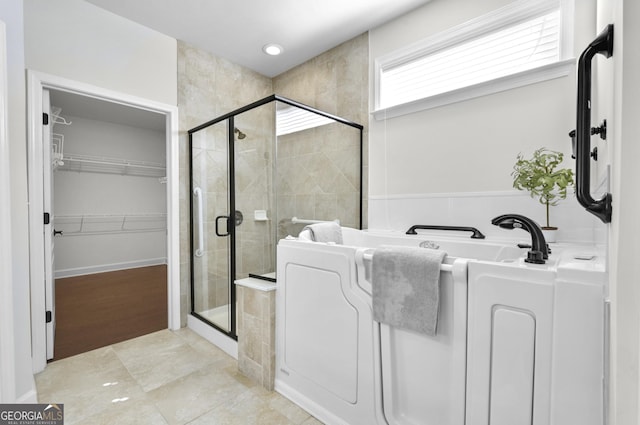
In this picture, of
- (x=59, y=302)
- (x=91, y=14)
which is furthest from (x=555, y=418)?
(x=59, y=302)

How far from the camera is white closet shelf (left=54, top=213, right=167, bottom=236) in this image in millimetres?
4324

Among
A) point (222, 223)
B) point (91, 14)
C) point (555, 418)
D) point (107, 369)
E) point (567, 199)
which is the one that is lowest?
point (107, 369)

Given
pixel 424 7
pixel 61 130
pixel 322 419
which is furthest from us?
pixel 61 130

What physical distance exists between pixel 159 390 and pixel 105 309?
6.02ft

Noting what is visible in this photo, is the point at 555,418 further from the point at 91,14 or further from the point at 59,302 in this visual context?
the point at 59,302

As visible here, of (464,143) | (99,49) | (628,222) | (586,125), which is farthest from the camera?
(99,49)

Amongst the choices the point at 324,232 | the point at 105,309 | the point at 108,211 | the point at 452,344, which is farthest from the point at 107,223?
the point at 452,344

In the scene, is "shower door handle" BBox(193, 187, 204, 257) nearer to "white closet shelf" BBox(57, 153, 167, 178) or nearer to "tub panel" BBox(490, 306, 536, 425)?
"tub panel" BBox(490, 306, 536, 425)

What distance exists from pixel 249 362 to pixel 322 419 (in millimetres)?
597

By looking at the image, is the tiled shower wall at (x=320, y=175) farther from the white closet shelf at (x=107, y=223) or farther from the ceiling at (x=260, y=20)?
the white closet shelf at (x=107, y=223)

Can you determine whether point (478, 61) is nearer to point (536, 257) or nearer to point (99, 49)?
point (536, 257)

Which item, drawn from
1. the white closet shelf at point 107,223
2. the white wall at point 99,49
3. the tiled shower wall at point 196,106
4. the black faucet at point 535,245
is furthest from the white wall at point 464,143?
the white closet shelf at point 107,223

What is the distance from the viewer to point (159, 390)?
5.79 feet

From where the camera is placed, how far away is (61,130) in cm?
420
